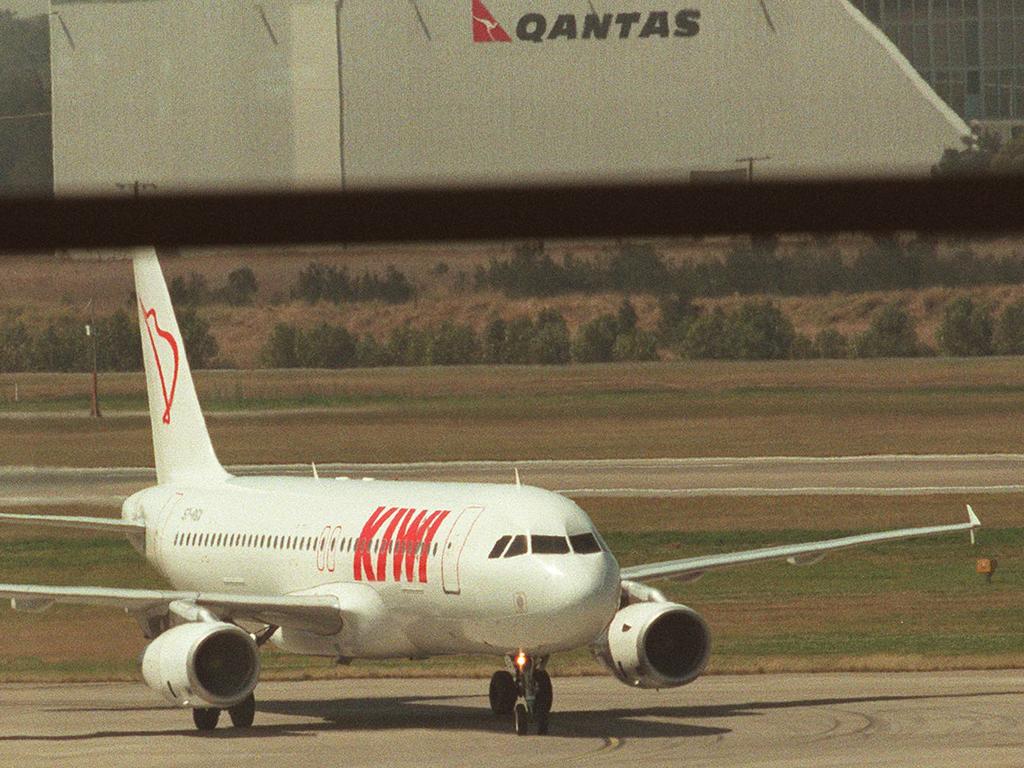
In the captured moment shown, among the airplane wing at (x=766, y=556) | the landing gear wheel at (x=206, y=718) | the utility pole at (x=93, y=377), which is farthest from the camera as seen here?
the utility pole at (x=93, y=377)

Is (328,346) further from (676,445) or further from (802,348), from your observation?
(802,348)

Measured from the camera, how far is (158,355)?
4638 cm

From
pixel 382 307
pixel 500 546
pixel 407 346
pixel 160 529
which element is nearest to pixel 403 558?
pixel 500 546

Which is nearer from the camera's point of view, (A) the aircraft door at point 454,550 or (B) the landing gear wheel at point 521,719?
(B) the landing gear wheel at point 521,719

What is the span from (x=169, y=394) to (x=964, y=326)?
57406 millimetres

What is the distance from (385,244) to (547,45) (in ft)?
13.0

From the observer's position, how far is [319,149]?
588cm

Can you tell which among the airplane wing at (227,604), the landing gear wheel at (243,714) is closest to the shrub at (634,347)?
the airplane wing at (227,604)

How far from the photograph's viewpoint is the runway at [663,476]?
78.9 m

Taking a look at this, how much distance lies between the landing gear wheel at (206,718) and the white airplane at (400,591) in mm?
36

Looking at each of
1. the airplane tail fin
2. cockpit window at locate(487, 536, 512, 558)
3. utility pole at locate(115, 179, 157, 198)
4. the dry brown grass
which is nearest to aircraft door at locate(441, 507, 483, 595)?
cockpit window at locate(487, 536, 512, 558)

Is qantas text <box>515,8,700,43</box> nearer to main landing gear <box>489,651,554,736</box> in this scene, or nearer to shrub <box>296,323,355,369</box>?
main landing gear <box>489,651,554,736</box>

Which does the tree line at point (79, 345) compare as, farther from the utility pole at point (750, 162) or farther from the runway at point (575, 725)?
the utility pole at point (750, 162)

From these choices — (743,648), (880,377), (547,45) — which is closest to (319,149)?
(547,45)
